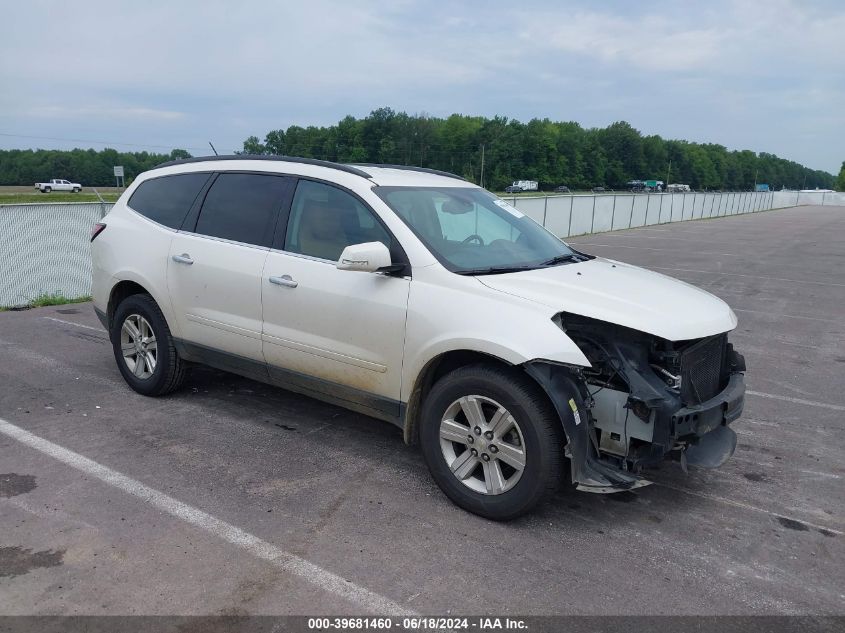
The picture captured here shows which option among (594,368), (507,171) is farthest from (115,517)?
(507,171)

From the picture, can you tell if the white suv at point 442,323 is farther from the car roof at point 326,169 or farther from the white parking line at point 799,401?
the white parking line at point 799,401

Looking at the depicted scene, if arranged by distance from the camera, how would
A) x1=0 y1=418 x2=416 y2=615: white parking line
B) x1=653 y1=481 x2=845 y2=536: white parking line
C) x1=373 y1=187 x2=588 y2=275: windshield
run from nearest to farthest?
x1=0 y1=418 x2=416 y2=615: white parking line, x1=653 y1=481 x2=845 y2=536: white parking line, x1=373 y1=187 x2=588 y2=275: windshield

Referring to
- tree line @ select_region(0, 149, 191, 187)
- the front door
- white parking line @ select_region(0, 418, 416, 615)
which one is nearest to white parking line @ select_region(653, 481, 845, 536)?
the front door

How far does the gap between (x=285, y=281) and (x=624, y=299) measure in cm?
208

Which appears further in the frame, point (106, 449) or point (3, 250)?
point (3, 250)

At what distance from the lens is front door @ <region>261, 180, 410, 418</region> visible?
4.01m

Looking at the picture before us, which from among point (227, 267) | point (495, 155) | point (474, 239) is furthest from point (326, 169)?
point (495, 155)

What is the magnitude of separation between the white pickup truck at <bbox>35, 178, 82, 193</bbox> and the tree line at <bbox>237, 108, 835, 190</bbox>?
15.6 metres

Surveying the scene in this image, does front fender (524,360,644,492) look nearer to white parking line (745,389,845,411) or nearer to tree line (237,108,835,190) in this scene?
white parking line (745,389,845,411)

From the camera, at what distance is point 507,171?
110562mm

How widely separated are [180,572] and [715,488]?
3087 mm

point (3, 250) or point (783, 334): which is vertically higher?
point (3, 250)

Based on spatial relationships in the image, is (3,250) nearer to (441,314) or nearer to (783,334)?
(441,314)

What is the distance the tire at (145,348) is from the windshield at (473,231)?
7.23ft
